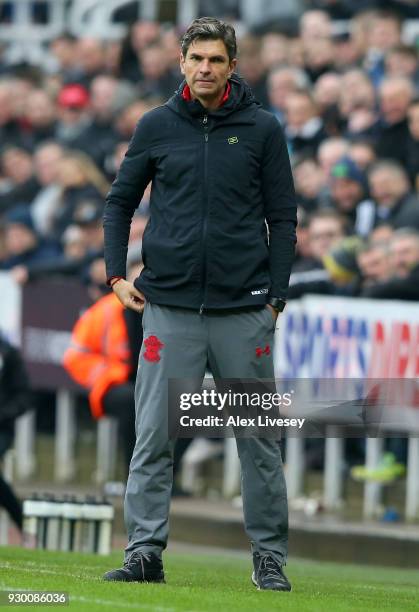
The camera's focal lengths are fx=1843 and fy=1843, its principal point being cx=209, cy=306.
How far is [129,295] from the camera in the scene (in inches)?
317

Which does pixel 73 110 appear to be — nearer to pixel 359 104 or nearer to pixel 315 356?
pixel 359 104

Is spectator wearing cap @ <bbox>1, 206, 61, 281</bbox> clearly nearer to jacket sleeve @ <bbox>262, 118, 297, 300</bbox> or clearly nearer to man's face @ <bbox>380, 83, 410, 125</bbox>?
man's face @ <bbox>380, 83, 410, 125</bbox>

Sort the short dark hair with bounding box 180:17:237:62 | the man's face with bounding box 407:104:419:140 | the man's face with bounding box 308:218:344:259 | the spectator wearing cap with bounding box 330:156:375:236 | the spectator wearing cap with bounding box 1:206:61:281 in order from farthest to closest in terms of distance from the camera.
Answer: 1. the spectator wearing cap with bounding box 1:206:61:281
2. the spectator wearing cap with bounding box 330:156:375:236
3. the man's face with bounding box 407:104:419:140
4. the man's face with bounding box 308:218:344:259
5. the short dark hair with bounding box 180:17:237:62

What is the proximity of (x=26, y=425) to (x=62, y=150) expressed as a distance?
342 cm

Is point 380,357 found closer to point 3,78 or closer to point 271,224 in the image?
point 271,224

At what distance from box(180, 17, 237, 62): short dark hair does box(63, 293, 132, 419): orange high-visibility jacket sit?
6.21m

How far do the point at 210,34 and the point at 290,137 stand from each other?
882 cm

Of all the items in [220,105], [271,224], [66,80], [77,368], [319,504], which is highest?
[66,80]

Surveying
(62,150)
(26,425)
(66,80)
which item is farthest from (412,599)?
(66,80)

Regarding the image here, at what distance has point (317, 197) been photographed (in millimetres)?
15398

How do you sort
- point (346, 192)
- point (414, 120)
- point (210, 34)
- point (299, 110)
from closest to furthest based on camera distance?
point (210, 34), point (414, 120), point (346, 192), point (299, 110)

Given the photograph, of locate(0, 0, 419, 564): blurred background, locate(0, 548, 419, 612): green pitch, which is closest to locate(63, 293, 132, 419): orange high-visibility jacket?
locate(0, 0, 419, 564): blurred background

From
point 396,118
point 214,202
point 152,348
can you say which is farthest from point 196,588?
point 396,118

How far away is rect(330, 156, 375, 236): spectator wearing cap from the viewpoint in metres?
14.7
